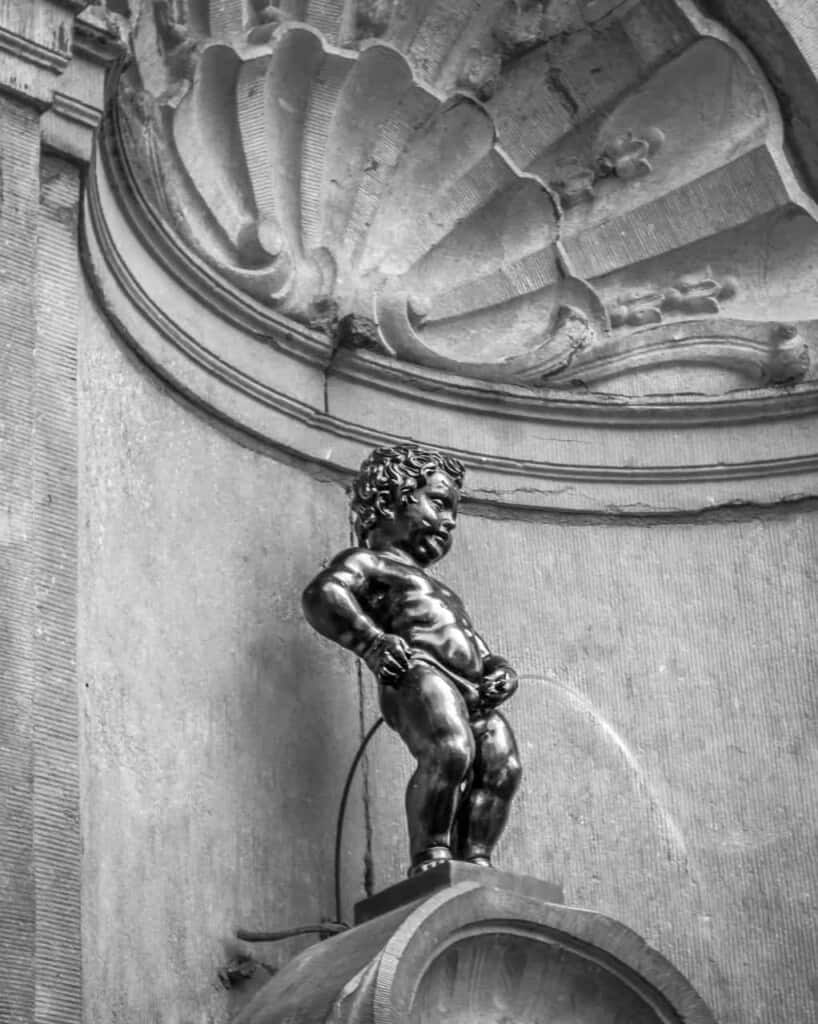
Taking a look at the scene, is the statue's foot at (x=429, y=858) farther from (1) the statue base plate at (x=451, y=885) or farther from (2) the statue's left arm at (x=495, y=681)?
(2) the statue's left arm at (x=495, y=681)

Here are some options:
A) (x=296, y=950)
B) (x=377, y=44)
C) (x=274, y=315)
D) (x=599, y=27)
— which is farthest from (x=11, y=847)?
(x=599, y=27)

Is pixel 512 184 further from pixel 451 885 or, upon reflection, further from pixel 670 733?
pixel 451 885

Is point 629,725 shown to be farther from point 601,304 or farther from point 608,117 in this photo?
point 608,117

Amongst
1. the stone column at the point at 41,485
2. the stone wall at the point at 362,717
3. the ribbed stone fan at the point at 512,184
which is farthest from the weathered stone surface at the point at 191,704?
the ribbed stone fan at the point at 512,184

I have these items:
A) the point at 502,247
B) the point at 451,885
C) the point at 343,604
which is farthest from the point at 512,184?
the point at 451,885

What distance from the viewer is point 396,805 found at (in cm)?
572

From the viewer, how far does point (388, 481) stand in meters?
5.61

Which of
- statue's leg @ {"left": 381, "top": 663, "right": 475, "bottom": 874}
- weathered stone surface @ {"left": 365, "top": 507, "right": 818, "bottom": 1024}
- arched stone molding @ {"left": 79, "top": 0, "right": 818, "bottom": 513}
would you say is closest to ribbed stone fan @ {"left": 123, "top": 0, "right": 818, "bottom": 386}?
arched stone molding @ {"left": 79, "top": 0, "right": 818, "bottom": 513}

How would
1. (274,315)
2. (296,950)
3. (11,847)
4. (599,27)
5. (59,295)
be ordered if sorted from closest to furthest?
(11,847), (59,295), (296,950), (274,315), (599,27)

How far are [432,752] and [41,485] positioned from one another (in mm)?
1023

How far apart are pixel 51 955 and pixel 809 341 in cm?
305

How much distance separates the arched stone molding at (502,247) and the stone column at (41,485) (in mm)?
743

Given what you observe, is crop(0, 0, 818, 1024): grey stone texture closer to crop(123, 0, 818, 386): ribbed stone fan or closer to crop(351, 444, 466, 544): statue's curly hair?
crop(123, 0, 818, 386): ribbed stone fan

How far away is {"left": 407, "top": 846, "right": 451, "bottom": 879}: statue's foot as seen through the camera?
5.14 m
